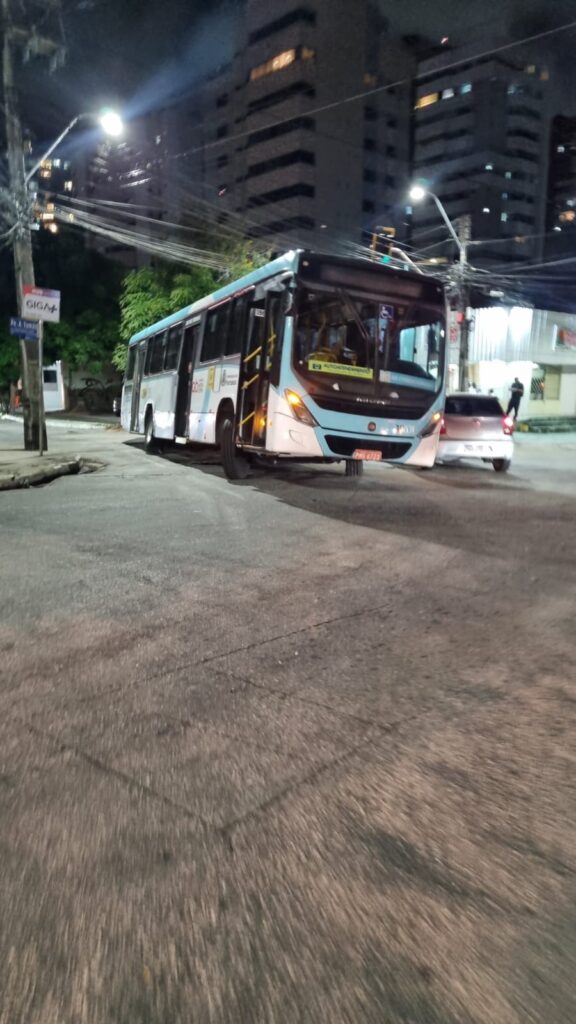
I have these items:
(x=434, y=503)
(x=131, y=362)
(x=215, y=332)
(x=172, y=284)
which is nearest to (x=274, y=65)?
(x=172, y=284)

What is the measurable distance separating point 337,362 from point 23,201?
11.0m

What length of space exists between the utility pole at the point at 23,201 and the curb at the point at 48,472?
1.91 m

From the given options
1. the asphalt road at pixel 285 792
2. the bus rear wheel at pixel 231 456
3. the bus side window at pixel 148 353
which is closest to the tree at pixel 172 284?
the bus side window at pixel 148 353

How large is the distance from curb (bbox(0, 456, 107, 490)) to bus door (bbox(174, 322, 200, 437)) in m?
1.81

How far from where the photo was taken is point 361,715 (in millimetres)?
3787

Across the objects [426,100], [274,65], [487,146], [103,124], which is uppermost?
[426,100]

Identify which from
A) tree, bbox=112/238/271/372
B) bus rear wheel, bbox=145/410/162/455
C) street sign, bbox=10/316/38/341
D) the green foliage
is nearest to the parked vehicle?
bus rear wheel, bbox=145/410/162/455

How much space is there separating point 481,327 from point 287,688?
32823 millimetres

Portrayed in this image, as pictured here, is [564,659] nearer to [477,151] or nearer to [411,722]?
[411,722]

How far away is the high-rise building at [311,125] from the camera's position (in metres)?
78.8

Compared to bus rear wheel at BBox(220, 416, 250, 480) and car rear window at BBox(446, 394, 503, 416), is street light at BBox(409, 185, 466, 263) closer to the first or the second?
car rear window at BBox(446, 394, 503, 416)

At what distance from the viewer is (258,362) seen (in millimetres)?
11844

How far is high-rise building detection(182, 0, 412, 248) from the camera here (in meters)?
78.8

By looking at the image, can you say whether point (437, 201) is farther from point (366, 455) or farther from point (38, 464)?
point (38, 464)
